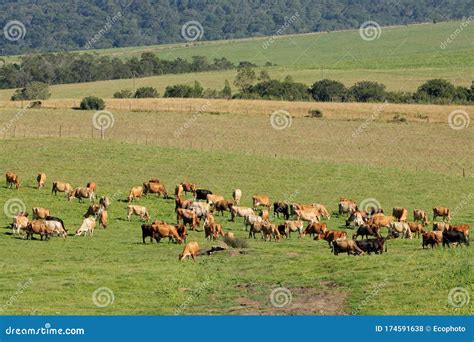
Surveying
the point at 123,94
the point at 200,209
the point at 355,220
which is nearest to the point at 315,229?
the point at 355,220

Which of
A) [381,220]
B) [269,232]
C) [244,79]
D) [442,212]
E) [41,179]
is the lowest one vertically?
[269,232]

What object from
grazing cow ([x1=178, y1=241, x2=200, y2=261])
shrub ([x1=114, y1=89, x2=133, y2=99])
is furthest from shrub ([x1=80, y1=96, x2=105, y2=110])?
grazing cow ([x1=178, y1=241, x2=200, y2=261])

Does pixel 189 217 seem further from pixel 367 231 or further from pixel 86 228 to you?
pixel 367 231

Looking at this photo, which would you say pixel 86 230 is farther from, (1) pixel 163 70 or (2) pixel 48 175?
(1) pixel 163 70

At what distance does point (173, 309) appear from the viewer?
26.3 meters

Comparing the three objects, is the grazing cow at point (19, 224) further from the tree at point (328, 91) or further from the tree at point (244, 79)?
the tree at point (244, 79)

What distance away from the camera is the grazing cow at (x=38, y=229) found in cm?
3781

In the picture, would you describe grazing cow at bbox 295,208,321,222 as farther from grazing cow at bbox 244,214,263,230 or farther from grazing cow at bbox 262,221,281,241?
grazing cow at bbox 262,221,281,241

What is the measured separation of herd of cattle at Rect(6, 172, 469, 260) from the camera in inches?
1398


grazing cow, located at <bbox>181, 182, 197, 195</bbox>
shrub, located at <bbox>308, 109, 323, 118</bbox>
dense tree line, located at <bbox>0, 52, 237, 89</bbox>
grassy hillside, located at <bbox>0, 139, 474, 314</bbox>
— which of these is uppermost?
dense tree line, located at <bbox>0, 52, 237, 89</bbox>

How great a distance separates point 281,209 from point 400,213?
5223 millimetres

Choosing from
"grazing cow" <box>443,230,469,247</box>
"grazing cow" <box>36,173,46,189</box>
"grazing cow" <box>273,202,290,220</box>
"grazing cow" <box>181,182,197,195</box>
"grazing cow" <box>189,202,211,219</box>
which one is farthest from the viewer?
"grazing cow" <box>181,182,197,195</box>

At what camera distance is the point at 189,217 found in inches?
1626

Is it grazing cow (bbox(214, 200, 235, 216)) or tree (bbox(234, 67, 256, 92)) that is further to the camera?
tree (bbox(234, 67, 256, 92))
